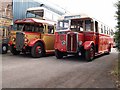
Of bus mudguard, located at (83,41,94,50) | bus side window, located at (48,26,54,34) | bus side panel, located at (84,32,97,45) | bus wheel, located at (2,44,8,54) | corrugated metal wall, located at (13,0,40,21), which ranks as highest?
corrugated metal wall, located at (13,0,40,21)

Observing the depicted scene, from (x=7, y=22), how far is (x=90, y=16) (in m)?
7.34

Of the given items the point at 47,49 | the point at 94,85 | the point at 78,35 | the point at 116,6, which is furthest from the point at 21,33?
the point at 94,85

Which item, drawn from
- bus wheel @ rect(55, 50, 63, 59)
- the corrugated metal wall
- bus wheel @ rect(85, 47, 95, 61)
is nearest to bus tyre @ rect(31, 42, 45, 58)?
bus wheel @ rect(55, 50, 63, 59)

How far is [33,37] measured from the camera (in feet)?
46.0

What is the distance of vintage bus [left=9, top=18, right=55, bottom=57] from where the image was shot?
13719 mm

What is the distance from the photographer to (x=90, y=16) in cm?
1300

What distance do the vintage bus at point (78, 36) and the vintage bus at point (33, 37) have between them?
1477 mm

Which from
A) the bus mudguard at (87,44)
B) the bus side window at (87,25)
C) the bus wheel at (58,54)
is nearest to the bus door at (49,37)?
the bus wheel at (58,54)

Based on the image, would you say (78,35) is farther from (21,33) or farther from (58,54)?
(21,33)

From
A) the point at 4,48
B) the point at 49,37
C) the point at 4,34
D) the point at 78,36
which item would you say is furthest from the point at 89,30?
the point at 4,34

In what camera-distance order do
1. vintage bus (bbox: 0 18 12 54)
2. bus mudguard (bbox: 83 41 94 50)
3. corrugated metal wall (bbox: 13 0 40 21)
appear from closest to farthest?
bus mudguard (bbox: 83 41 94 50), vintage bus (bbox: 0 18 12 54), corrugated metal wall (bbox: 13 0 40 21)

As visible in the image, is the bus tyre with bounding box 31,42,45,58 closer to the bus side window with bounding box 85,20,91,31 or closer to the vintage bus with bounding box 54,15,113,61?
the vintage bus with bounding box 54,15,113,61

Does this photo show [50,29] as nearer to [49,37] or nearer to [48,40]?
[49,37]

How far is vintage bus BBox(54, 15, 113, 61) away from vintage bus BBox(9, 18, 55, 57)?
148 centimetres
